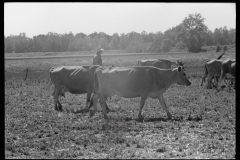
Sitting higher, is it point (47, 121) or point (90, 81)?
point (90, 81)

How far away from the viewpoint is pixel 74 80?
1542 centimetres

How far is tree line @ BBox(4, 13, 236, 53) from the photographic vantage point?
11000 millimetres

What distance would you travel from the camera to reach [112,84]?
1282 cm

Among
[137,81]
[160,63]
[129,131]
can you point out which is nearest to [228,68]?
[129,131]

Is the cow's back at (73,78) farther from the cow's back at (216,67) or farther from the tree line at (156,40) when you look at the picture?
the cow's back at (216,67)

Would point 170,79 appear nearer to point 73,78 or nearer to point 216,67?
point 73,78

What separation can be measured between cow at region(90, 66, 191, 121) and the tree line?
1880 millimetres

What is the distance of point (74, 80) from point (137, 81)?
12.4ft

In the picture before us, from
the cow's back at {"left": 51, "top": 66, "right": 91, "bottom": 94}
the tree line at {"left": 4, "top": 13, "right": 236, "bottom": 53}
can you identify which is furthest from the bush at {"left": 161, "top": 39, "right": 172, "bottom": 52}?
the cow's back at {"left": 51, "top": 66, "right": 91, "bottom": 94}

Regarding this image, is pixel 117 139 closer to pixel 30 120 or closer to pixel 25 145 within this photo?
pixel 25 145

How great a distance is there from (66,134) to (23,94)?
429 inches
